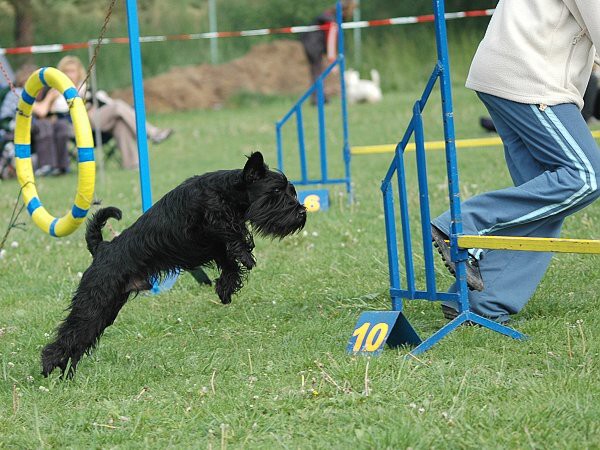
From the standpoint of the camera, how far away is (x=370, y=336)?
4105mm

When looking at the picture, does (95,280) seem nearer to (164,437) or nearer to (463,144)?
(164,437)

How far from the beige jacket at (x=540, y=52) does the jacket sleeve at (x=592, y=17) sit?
3cm

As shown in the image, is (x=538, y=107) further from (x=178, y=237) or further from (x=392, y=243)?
(x=178, y=237)

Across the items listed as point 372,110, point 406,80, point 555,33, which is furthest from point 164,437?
point 406,80

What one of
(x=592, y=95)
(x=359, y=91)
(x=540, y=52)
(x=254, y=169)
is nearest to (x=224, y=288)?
(x=254, y=169)

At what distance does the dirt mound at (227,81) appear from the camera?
20234mm

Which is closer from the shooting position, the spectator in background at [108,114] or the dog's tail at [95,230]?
the dog's tail at [95,230]

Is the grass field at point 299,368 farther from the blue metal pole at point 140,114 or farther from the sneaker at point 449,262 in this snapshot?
the blue metal pole at point 140,114

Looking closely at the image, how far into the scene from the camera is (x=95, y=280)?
4230 mm

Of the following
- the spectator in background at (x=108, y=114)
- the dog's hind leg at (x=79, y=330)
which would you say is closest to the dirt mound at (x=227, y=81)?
the spectator in background at (x=108, y=114)

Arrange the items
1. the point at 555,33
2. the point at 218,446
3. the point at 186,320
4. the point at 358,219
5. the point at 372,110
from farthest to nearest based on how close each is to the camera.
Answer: the point at 372,110 → the point at 358,219 → the point at 186,320 → the point at 555,33 → the point at 218,446

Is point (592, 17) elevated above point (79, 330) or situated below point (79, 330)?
above

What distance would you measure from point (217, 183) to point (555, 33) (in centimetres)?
157

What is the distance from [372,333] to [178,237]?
0.95 metres
